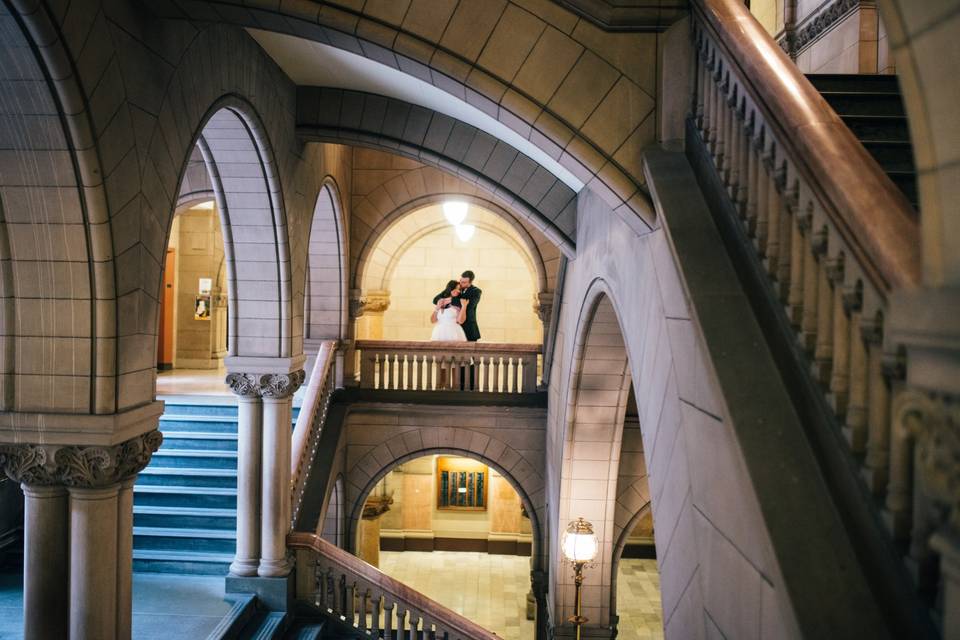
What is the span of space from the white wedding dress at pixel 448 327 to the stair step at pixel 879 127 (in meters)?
7.64

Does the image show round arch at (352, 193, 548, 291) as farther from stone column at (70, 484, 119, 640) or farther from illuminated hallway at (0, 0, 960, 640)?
stone column at (70, 484, 119, 640)

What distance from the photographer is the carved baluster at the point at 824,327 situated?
2.12 m

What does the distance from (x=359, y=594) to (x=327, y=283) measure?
467 centimetres

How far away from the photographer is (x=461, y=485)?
15328 mm

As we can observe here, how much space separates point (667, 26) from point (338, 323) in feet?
25.2

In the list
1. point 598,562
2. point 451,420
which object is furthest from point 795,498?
point 451,420

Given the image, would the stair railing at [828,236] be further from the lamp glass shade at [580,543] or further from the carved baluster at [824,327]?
the lamp glass shade at [580,543]

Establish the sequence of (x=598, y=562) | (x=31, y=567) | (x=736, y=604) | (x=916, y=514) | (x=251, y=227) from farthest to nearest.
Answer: (x=598, y=562), (x=251, y=227), (x=31, y=567), (x=736, y=604), (x=916, y=514)

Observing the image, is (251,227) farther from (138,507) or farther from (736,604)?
(736,604)

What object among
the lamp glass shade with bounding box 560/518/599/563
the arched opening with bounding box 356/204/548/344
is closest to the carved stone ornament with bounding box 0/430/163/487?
the lamp glass shade with bounding box 560/518/599/563

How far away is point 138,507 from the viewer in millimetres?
7801

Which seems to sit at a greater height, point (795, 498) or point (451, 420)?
point (795, 498)

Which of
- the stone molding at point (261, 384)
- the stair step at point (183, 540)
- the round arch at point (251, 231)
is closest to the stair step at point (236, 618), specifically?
the stair step at point (183, 540)

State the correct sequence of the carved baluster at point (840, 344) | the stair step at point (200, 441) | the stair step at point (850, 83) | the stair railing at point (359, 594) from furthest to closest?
the stair step at point (200, 441) → the stair railing at point (359, 594) → the stair step at point (850, 83) → the carved baluster at point (840, 344)
